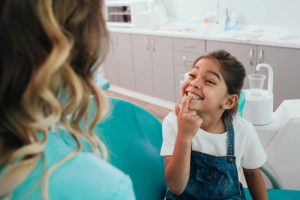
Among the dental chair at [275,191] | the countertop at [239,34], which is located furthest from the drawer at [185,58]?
the dental chair at [275,191]

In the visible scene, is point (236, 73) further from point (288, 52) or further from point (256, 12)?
point (256, 12)

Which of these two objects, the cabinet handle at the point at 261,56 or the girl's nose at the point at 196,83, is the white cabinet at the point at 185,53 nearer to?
the cabinet handle at the point at 261,56

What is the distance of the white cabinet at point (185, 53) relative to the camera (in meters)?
3.09

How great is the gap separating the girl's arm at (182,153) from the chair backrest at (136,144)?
0.09 meters

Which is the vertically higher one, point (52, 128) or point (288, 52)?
point (52, 128)

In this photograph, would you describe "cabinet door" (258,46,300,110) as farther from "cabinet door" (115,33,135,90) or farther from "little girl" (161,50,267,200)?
"cabinet door" (115,33,135,90)

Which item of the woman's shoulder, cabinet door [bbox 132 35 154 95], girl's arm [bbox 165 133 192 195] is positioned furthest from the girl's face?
cabinet door [bbox 132 35 154 95]

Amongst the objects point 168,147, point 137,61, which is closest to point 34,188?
point 168,147

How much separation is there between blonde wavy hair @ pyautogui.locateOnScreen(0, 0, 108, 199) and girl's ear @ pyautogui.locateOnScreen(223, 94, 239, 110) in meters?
Result: 0.76

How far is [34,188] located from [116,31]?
3.64 meters

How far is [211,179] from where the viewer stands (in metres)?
1.13

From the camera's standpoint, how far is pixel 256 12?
3189 millimetres

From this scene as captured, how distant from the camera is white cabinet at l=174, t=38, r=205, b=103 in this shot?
309 centimetres

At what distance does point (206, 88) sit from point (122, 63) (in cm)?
298
